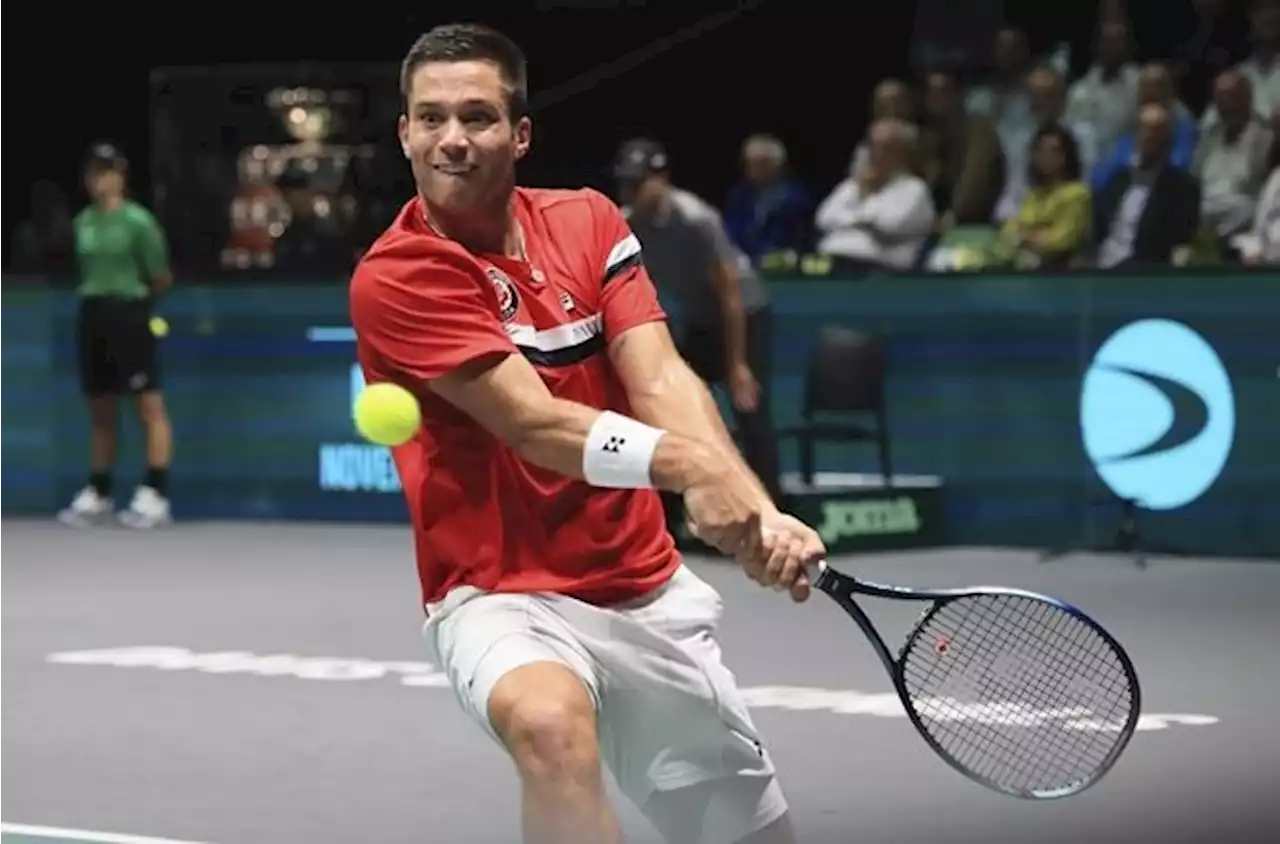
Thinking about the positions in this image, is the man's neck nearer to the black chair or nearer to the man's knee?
the man's knee

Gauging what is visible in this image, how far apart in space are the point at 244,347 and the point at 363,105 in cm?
260

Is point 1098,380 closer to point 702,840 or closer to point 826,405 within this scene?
point 826,405

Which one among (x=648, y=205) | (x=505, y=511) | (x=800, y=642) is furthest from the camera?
(x=648, y=205)

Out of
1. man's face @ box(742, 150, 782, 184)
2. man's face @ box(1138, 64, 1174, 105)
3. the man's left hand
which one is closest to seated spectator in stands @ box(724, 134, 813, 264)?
man's face @ box(742, 150, 782, 184)

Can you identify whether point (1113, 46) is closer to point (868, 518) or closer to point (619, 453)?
point (868, 518)

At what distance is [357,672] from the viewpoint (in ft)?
30.5

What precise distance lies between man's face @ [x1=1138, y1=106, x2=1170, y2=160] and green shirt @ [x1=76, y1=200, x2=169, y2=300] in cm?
534

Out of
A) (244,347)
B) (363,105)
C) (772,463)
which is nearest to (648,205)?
(772,463)

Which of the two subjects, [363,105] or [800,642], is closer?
[800,642]

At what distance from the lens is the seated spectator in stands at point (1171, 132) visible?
1352cm

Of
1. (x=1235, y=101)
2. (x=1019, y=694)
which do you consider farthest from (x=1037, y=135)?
(x=1019, y=694)

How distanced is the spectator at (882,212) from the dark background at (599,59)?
1.98 m

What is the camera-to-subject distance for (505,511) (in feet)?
14.8

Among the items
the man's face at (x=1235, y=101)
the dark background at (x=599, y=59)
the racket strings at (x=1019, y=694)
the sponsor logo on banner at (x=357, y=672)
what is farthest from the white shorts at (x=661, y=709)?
the dark background at (x=599, y=59)
